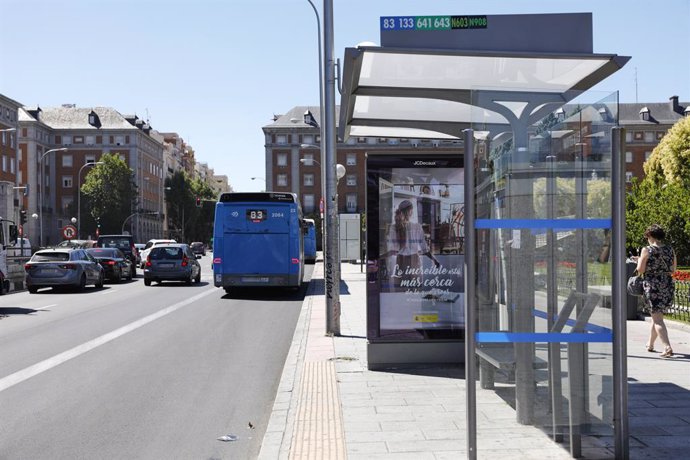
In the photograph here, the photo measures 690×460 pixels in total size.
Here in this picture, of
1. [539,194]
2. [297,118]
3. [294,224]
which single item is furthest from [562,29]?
[297,118]

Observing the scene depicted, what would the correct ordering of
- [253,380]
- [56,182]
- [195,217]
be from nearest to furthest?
[253,380], [56,182], [195,217]

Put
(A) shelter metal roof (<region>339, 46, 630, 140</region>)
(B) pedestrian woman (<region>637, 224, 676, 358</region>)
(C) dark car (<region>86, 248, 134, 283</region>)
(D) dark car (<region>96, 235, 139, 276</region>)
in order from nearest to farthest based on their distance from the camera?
(A) shelter metal roof (<region>339, 46, 630, 140</region>)
(B) pedestrian woman (<region>637, 224, 676, 358</region>)
(C) dark car (<region>86, 248, 134, 283</region>)
(D) dark car (<region>96, 235, 139, 276</region>)

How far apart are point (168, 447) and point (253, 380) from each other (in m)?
2.90

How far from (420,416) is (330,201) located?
6274 millimetres

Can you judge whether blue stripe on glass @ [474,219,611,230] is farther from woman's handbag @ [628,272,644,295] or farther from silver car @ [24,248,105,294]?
silver car @ [24,248,105,294]

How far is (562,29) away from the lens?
578 cm

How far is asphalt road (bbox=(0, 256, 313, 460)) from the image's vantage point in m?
5.82

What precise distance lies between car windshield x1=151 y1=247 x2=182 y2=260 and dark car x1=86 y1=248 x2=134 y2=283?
3.19 meters

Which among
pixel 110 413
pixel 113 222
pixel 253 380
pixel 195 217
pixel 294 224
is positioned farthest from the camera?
pixel 195 217

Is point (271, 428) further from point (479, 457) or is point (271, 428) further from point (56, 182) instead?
point (56, 182)

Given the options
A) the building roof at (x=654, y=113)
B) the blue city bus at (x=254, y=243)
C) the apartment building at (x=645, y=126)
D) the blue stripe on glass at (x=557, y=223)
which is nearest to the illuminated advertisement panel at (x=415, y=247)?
the blue stripe on glass at (x=557, y=223)

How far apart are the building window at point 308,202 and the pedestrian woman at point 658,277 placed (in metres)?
90.5

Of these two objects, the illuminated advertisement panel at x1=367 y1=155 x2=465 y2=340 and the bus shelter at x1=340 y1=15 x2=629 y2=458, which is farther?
the illuminated advertisement panel at x1=367 y1=155 x2=465 y2=340

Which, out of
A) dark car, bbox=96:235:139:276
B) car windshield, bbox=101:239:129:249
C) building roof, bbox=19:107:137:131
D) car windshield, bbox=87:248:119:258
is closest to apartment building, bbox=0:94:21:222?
building roof, bbox=19:107:137:131
